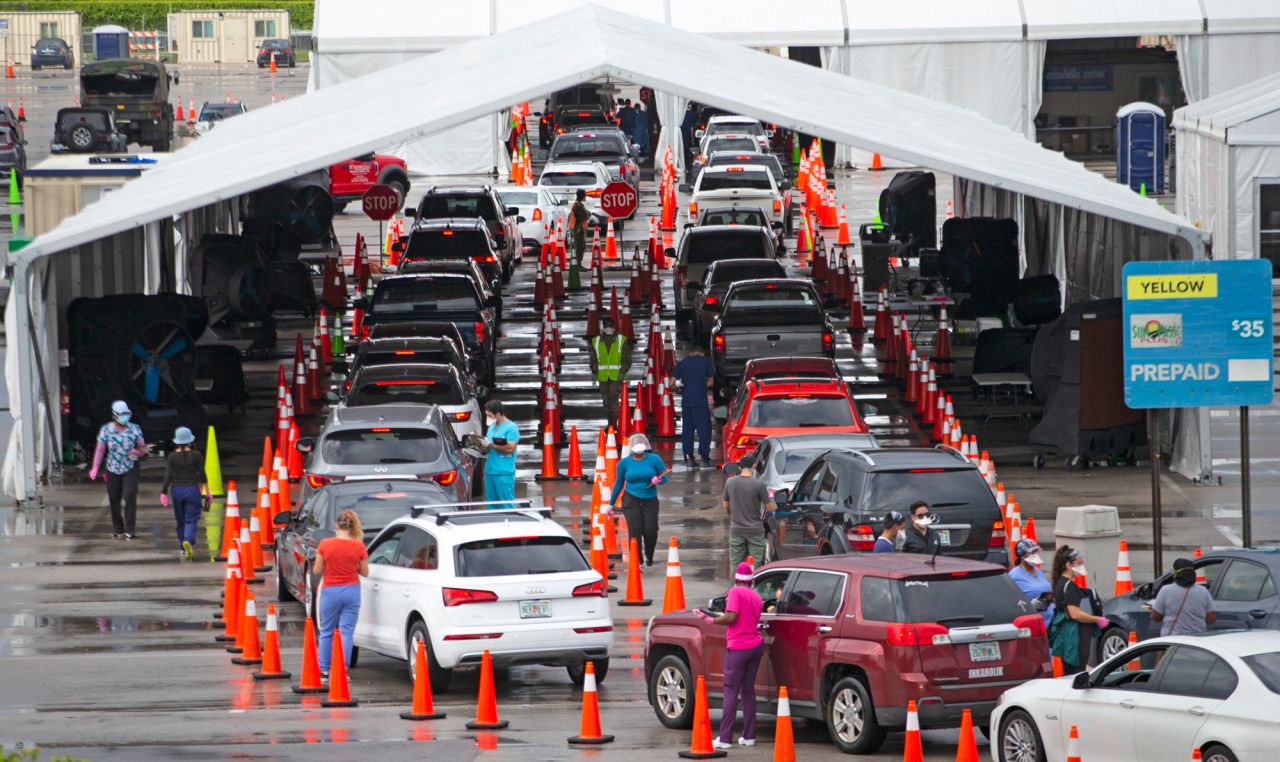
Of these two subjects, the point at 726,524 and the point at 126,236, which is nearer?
the point at 726,524

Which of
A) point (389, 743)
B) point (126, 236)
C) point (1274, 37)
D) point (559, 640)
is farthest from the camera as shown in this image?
point (1274, 37)

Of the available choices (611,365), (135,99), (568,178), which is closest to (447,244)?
(611,365)

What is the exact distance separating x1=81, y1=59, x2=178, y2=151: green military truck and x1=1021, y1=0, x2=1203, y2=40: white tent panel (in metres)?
30.0

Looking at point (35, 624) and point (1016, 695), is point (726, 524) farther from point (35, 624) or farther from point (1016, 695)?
point (1016, 695)

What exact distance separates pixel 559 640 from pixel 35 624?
598 centimetres

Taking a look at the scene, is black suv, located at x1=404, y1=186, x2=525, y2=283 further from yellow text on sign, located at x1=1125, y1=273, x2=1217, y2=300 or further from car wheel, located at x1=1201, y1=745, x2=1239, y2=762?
car wheel, located at x1=1201, y1=745, x2=1239, y2=762

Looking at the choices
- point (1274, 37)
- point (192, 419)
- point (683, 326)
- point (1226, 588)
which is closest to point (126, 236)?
point (192, 419)

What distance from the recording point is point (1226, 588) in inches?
654

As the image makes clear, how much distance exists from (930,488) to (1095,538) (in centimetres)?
151

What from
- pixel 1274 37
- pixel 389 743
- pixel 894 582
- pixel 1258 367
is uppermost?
pixel 1274 37

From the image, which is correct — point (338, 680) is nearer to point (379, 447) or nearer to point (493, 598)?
point (493, 598)

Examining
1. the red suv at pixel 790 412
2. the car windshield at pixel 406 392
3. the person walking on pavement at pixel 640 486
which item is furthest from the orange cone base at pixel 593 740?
the car windshield at pixel 406 392

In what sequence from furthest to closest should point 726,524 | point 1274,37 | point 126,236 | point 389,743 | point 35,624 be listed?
point 1274,37
point 126,236
point 726,524
point 35,624
point 389,743

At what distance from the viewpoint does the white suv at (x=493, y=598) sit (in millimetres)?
15719
